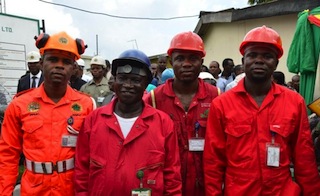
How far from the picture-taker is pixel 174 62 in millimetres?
3455

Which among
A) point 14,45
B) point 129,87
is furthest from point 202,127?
point 14,45

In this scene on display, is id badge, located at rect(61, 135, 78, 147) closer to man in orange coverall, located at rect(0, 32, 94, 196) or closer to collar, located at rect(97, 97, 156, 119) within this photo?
man in orange coverall, located at rect(0, 32, 94, 196)

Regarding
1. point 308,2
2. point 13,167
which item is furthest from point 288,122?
point 308,2

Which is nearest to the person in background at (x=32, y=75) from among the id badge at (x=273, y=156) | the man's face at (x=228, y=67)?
the man's face at (x=228, y=67)

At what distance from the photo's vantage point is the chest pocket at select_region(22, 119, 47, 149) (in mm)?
2896

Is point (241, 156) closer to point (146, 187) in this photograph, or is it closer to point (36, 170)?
point (146, 187)

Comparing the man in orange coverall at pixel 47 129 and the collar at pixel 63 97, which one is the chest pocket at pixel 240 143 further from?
the collar at pixel 63 97

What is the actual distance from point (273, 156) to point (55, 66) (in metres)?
1.91

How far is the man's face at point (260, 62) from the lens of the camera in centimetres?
299

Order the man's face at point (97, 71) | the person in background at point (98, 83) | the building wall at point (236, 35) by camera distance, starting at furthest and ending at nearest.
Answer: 1. the building wall at point (236, 35)
2. the man's face at point (97, 71)
3. the person in background at point (98, 83)

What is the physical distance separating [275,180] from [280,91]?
0.74 meters

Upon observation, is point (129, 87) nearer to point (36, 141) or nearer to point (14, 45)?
point (36, 141)

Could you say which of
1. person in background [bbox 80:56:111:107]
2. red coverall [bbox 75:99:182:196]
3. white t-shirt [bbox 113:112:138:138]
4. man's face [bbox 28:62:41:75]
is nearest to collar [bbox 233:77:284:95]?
red coverall [bbox 75:99:182:196]

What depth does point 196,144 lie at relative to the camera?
128 inches
